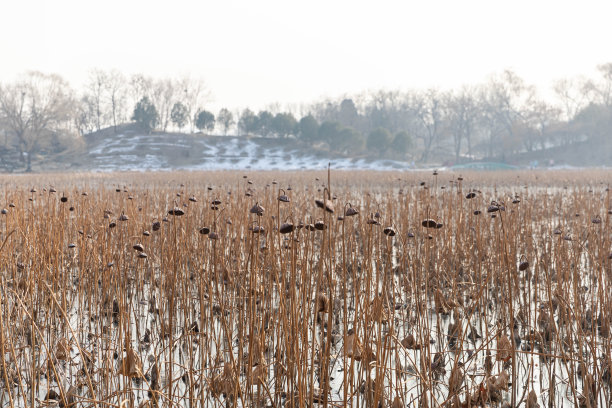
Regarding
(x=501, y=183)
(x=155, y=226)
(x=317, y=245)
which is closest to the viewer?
(x=155, y=226)

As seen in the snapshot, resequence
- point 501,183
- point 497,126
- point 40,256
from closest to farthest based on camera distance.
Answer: point 40,256
point 501,183
point 497,126

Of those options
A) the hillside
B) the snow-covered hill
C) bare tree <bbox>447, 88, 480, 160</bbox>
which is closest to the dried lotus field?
the hillside

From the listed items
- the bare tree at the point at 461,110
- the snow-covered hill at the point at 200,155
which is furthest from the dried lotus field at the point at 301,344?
the bare tree at the point at 461,110

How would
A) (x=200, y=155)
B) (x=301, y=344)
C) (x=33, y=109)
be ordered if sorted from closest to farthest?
1. (x=301, y=344)
2. (x=33, y=109)
3. (x=200, y=155)

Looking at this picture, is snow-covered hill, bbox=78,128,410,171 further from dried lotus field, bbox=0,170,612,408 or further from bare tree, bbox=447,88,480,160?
dried lotus field, bbox=0,170,612,408

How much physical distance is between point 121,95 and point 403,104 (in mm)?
38249

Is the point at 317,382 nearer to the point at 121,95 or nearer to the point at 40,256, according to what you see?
the point at 40,256

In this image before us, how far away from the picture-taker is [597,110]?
46.2m

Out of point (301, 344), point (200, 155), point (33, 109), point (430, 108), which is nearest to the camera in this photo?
point (301, 344)

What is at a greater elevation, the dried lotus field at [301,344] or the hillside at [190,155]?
the hillside at [190,155]

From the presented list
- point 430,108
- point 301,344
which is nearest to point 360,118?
point 430,108

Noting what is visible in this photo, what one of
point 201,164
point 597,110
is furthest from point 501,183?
point 597,110

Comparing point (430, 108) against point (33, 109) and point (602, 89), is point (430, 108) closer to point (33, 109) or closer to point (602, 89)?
point (602, 89)

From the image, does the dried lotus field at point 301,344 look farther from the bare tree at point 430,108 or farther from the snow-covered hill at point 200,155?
the bare tree at point 430,108
